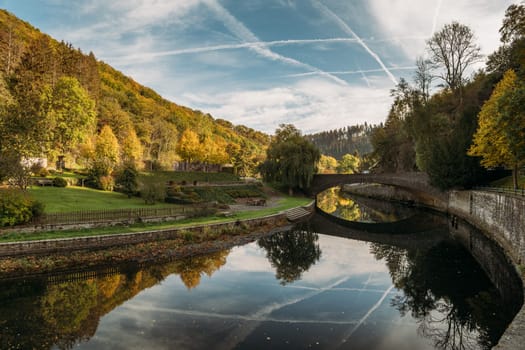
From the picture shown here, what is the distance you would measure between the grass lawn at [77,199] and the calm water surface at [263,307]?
43.8 ft

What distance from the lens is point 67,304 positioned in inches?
585

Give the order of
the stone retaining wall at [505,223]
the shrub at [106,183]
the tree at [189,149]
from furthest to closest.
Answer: the tree at [189,149] < the shrub at [106,183] < the stone retaining wall at [505,223]

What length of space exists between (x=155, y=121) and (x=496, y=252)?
288ft

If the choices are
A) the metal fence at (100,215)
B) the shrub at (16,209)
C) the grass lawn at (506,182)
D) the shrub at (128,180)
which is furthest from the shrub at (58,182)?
the grass lawn at (506,182)

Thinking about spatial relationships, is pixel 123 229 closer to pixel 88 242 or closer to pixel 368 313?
pixel 88 242

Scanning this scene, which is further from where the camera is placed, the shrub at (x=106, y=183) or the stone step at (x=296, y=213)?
the shrub at (x=106, y=183)

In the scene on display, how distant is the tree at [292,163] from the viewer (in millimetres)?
55344

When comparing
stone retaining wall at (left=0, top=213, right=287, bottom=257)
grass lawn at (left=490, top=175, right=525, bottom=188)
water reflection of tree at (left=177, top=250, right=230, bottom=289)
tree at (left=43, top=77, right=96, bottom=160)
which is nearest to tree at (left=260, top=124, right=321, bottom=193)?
grass lawn at (left=490, top=175, right=525, bottom=188)

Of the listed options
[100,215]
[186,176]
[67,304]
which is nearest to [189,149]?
[186,176]

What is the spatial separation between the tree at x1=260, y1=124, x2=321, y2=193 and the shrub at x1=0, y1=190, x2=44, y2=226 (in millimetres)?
38442

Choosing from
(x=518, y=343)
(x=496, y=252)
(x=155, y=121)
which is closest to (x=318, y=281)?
(x=518, y=343)

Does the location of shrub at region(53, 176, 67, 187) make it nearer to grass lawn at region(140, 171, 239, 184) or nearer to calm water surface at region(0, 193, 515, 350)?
grass lawn at region(140, 171, 239, 184)

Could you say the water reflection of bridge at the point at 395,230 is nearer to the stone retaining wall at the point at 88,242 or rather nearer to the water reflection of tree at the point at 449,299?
the water reflection of tree at the point at 449,299

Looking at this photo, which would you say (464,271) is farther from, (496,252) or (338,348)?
(338,348)
